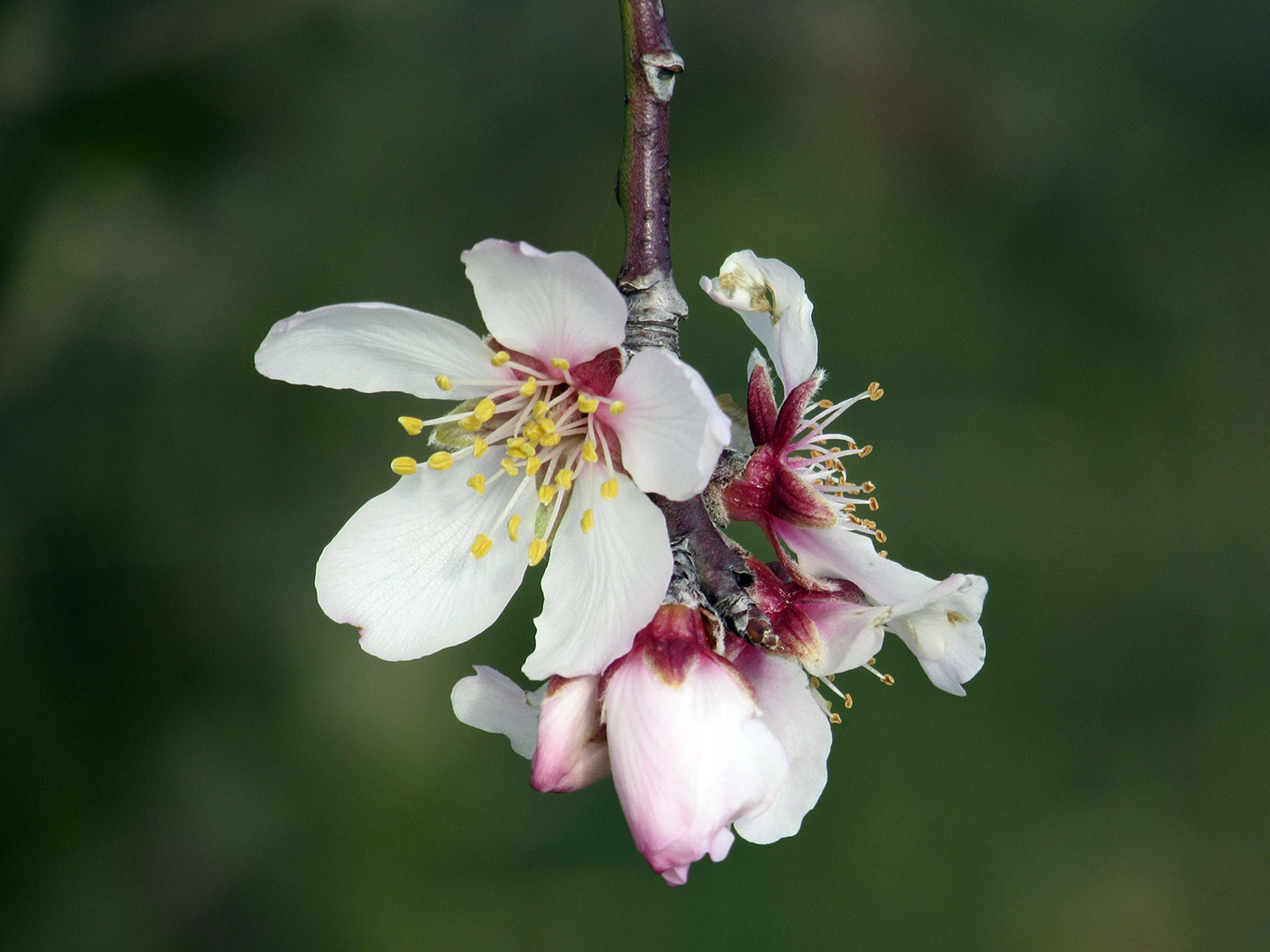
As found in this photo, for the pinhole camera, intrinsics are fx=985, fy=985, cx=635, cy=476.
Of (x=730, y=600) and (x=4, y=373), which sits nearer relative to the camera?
(x=730, y=600)

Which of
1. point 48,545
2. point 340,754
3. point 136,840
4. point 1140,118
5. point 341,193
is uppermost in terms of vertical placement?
point 1140,118

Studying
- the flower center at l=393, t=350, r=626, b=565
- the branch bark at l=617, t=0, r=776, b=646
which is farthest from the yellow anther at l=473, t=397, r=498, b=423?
the branch bark at l=617, t=0, r=776, b=646

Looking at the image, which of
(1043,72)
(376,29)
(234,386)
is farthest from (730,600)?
(1043,72)

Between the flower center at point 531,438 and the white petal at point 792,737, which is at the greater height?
the flower center at point 531,438

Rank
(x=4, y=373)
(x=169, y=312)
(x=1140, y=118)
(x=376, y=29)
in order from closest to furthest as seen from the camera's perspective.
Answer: (x=4, y=373)
(x=169, y=312)
(x=376, y=29)
(x=1140, y=118)

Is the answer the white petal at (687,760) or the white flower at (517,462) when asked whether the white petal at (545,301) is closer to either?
the white flower at (517,462)

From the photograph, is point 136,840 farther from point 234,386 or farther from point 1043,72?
point 1043,72

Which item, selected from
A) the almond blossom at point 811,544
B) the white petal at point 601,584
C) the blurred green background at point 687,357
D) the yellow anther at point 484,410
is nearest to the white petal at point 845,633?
the almond blossom at point 811,544

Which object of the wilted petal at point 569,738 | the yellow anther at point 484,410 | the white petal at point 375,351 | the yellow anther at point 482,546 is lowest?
the wilted petal at point 569,738

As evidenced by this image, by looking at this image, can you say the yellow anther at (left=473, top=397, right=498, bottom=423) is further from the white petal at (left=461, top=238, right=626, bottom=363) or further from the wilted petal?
the wilted petal
